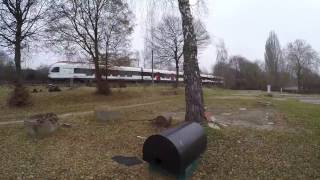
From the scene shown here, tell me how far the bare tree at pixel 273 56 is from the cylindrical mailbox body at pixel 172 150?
85451mm

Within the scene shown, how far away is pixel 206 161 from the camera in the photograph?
8922 millimetres

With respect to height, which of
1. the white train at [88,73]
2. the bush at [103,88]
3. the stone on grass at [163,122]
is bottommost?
the stone on grass at [163,122]

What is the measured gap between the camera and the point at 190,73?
1139 centimetres

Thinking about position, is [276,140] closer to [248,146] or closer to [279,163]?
[248,146]

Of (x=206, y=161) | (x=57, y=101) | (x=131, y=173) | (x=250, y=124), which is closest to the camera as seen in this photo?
(x=131, y=173)

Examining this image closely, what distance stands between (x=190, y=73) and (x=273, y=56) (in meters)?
89.2

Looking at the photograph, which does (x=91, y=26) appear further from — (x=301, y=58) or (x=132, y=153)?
(x=301, y=58)

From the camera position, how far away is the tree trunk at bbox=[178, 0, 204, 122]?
37.2ft

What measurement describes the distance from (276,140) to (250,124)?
2.75 meters

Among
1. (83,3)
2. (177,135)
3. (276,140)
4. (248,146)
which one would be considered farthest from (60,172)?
(83,3)

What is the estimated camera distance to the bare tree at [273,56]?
9175cm

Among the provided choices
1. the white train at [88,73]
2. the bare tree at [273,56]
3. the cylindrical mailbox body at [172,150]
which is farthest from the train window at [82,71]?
the bare tree at [273,56]

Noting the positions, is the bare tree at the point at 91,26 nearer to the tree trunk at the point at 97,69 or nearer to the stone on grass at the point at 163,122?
the tree trunk at the point at 97,69

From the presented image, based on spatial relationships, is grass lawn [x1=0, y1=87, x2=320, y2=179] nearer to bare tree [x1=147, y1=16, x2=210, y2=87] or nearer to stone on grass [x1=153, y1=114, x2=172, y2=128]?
stone on grass [x1=153, y1=114, x2=172, y2=128]
